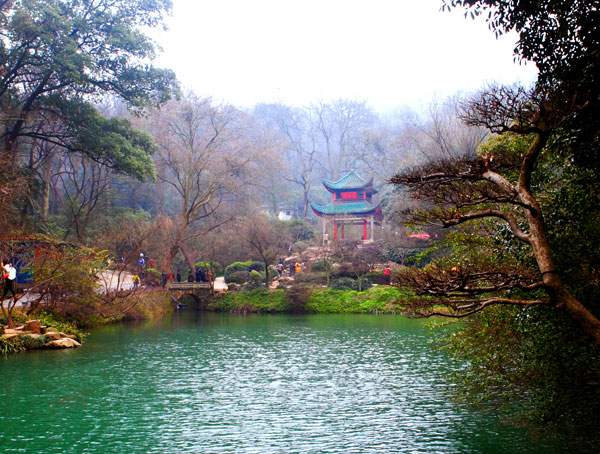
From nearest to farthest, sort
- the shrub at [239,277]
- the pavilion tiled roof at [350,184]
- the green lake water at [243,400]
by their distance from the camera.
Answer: the green lake water at [243,400] < the shrub at [239,277] < the pavilion tiled roof at [350,184]

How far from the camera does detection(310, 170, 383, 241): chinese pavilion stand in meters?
35.5

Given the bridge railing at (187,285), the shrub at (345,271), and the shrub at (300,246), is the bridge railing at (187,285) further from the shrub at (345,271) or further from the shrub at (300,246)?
the shrub at (300,246)

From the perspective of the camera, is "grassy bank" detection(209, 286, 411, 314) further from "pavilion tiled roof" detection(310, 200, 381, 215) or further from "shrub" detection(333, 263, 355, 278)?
"pavilion tiled roof" detection(310, 200, 381, 215)

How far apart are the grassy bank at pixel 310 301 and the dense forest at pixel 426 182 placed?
2615 millimetres

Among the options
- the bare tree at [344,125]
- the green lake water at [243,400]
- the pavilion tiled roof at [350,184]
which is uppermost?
the bare tree at [344,125]

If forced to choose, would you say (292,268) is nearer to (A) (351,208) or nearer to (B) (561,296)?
(A) (351,208)

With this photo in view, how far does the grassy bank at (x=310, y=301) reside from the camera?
85.1 ft

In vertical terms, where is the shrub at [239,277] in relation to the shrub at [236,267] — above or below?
below

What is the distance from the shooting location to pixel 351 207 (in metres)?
36.0

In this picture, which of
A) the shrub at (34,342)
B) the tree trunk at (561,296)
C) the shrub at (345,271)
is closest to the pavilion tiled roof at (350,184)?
the shrub at (345,271)

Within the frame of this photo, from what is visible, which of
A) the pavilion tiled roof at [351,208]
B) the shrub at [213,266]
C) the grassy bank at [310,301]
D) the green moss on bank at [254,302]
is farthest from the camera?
the pavilion tiled roof at [351,208]

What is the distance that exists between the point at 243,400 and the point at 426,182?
5.64 meters

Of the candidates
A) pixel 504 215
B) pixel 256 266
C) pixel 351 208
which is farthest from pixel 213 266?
pixel 504 215

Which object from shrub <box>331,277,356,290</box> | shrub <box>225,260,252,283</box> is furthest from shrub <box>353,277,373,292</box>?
shrub <box>225,260,252,283</box>
